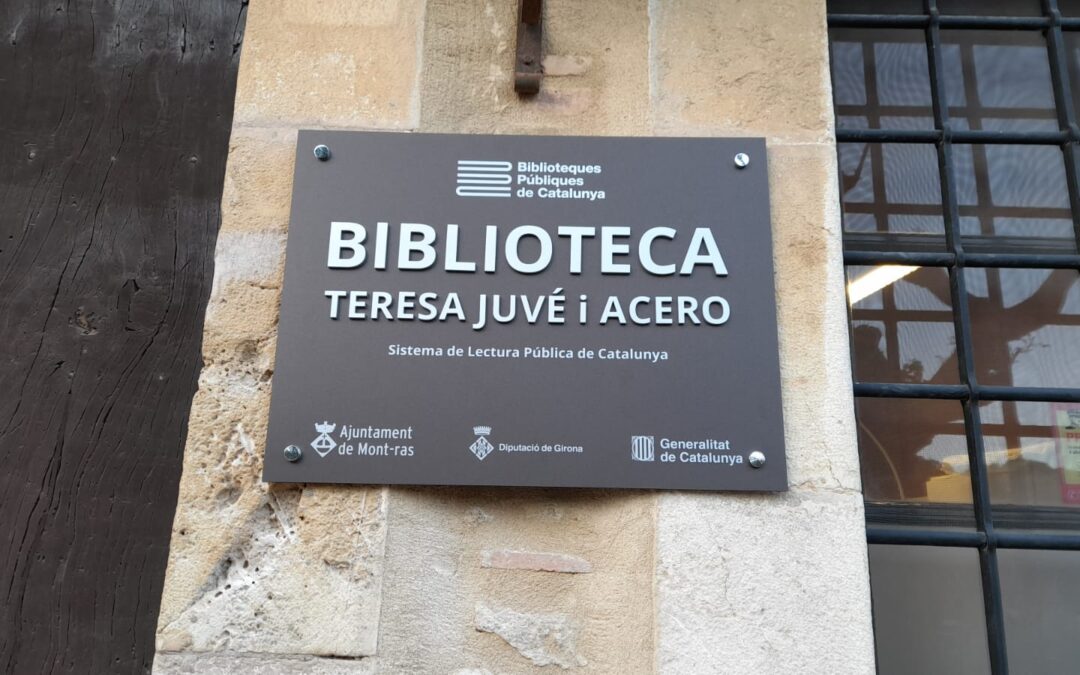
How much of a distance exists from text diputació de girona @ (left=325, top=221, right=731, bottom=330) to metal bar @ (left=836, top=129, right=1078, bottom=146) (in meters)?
0.61

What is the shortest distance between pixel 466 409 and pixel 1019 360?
1359 millimetres

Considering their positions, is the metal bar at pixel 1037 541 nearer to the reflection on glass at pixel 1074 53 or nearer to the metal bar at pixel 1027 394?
the metal bar at pixel 1027 394

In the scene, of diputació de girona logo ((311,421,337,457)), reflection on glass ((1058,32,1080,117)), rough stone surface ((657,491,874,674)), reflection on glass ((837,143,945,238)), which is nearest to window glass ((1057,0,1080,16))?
reflection on glass ((1058,32,1080,117))

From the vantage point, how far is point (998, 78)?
2.12 meters

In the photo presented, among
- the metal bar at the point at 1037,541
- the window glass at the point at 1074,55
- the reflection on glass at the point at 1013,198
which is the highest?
the window glass at the point at 1074,55

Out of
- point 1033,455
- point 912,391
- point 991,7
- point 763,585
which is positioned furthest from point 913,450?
point 991,7

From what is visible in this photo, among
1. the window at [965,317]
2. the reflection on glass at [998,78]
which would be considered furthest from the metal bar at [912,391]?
the reflection on glass at [998,78]

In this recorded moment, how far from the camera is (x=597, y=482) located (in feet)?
5.23

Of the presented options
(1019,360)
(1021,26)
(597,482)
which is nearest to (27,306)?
(597,482)

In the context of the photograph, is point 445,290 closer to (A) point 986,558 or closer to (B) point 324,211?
(B) point 324,211

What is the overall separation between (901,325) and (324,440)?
54.6 inches

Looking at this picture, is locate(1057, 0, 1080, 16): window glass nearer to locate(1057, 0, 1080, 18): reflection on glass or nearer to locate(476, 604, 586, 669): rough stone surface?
locate(1057, 0, 1080, 18): reflection on glass

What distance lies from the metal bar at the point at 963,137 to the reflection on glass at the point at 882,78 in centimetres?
6

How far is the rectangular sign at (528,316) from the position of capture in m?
1.60
